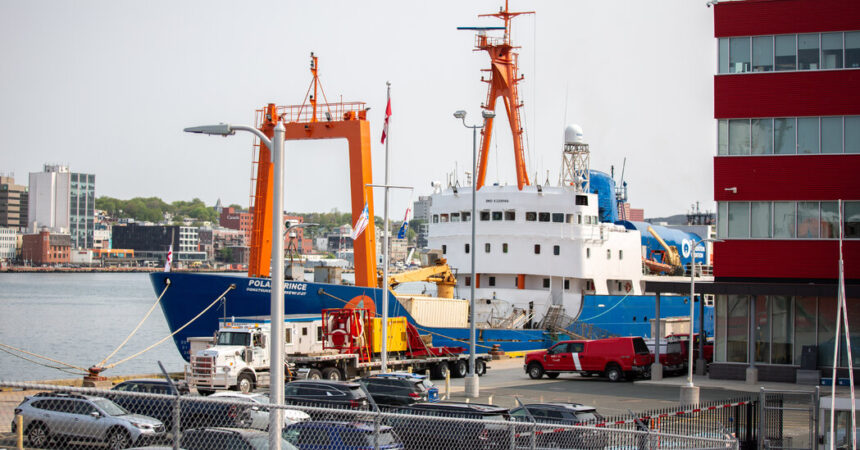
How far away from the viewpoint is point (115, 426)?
47.6ft

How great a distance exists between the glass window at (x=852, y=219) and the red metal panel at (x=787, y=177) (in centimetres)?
25

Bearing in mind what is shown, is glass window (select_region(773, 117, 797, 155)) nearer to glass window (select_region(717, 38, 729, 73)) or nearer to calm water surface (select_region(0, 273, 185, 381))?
glass window (select_region(717, 38, 729, 73))

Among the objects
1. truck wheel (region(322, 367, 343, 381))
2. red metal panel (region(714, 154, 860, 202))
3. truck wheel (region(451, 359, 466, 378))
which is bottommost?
truck wheel (region(451, 359, 466, 378))

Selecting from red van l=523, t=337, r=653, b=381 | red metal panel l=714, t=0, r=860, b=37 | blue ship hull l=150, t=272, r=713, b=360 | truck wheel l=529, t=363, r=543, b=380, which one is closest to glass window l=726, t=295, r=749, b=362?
red van l=523, t=337, r=653, b=381

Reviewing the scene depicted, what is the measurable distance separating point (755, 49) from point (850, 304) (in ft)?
28.8

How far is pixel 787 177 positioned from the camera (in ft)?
101

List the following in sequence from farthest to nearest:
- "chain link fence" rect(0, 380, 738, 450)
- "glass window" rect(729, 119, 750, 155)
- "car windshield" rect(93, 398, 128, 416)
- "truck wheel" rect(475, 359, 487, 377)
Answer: "truck wheel" rect(475, 359, 487, 377)
"glass window" rect(729, 119, 750, 155)
"car windshield" rect(93, 398, 128, 416)
"chain link fence" rect(0, 380, 738, 450)

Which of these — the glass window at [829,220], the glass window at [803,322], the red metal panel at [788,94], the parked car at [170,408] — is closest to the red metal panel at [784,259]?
the glass window at [829,220]

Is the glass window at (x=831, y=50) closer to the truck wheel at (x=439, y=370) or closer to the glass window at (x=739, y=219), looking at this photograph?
Answer: the glass window at (x=739, y=219)

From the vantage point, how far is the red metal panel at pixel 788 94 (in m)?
30.2

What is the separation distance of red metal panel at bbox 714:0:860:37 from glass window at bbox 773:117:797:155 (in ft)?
9.61

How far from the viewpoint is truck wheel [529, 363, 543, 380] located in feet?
110

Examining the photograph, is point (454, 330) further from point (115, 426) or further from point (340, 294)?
point (115, 426)

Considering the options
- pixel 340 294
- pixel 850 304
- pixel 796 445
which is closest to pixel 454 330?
pixel 340 294
